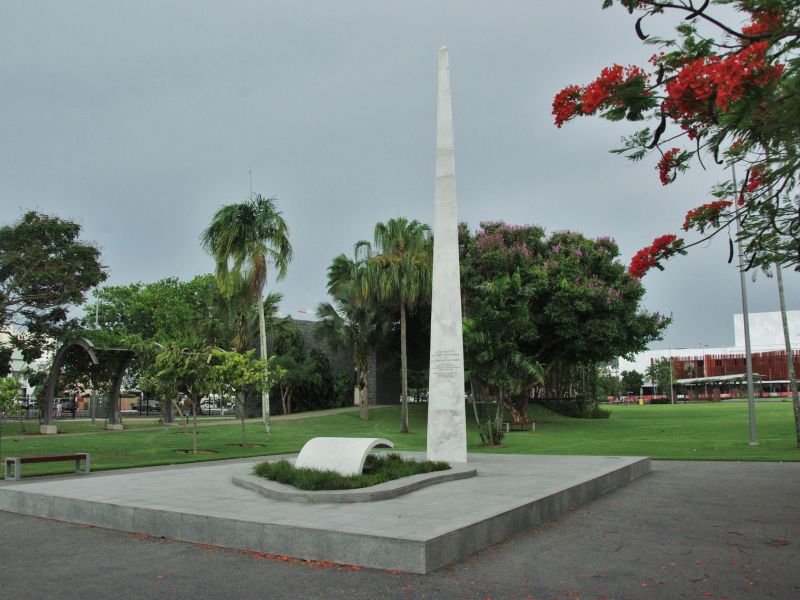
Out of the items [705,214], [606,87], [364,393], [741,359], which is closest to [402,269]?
[364,393]

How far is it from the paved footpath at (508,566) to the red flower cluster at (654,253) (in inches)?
122

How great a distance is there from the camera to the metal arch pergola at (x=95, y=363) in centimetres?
2788

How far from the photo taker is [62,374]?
31.8m

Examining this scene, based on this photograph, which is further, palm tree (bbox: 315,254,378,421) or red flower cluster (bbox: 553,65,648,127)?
palm tree (bbox: 315,254,378,421)

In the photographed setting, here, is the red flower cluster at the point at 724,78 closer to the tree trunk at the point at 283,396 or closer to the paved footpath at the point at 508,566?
the paved footpath at the point at 508,566

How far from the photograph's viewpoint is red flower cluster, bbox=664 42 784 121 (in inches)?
196

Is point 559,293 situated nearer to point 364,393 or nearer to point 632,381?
point 364,393

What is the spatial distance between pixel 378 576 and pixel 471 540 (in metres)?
1.22

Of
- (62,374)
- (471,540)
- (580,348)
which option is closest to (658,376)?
(580,348)

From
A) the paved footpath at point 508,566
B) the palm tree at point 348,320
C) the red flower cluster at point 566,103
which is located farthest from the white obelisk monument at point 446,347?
the palm tree at point 348,320

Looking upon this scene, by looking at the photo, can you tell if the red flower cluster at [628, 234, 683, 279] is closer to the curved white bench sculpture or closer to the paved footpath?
the paved footpath

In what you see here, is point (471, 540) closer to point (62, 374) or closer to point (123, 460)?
point (123, 460)

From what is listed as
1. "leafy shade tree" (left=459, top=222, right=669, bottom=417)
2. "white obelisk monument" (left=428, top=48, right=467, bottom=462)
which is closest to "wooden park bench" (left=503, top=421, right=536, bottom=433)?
"leafy shade tree" (left=459, top=222, right=669, bottom=417)

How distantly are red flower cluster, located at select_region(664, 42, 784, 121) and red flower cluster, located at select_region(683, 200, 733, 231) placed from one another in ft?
9.84
